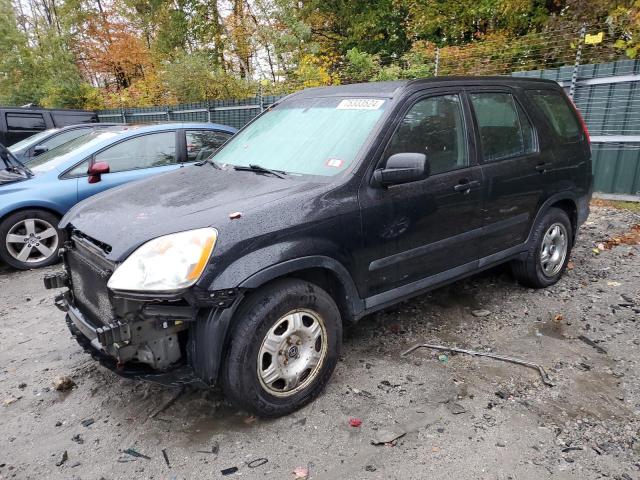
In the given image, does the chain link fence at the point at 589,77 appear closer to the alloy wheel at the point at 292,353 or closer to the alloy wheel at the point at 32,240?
the alloy wheel at the point at 292,353

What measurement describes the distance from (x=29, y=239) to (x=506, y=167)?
5268 mm

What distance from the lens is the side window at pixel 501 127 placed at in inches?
147

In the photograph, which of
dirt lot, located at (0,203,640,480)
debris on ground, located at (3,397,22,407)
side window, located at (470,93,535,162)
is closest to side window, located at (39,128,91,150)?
dirt lot, located at (0,203,640,480)

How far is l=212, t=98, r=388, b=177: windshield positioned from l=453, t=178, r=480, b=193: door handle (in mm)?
807

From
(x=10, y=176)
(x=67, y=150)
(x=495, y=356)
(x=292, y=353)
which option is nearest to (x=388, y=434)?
(x=292, y=353)

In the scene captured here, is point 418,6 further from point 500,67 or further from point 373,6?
point 500,67

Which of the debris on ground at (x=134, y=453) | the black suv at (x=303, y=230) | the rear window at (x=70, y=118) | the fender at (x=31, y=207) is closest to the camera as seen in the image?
the black suv at (x=303, y=230)

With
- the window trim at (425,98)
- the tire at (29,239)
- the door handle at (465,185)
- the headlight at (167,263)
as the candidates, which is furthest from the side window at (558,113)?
the tire at (29,239)

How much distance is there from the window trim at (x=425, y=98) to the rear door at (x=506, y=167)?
87 mm

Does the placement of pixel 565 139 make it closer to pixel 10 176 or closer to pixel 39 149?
pixel 10 176

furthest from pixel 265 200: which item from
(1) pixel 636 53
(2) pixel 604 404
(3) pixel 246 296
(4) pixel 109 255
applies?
(1) pixel 636 53

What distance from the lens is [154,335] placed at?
2.45 metres

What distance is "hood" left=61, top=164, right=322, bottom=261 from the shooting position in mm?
2531

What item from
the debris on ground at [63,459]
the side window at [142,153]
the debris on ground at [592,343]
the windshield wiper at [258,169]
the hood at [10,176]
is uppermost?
the windshield wiper at [258,169]
